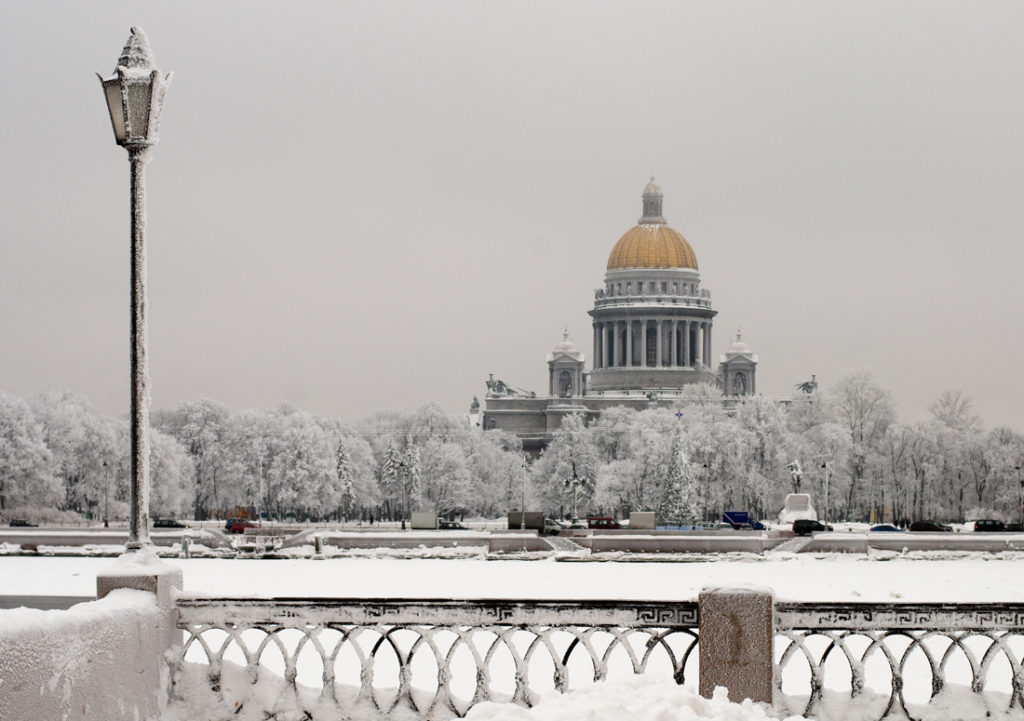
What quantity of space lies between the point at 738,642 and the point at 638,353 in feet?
573

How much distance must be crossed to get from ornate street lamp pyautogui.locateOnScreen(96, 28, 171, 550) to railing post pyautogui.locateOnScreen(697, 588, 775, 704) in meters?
5.26

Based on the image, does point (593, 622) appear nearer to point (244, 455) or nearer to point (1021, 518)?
point (1021, 518)

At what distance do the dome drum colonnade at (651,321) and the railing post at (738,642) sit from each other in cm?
16879

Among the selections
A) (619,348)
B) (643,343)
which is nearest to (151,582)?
(643,343)

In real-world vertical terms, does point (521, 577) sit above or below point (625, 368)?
below

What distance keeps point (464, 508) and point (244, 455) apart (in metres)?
19.7

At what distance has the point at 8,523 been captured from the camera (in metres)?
89.4

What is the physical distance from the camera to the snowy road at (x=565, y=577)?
3256cm

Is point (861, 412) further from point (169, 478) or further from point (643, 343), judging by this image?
point (643, 343)

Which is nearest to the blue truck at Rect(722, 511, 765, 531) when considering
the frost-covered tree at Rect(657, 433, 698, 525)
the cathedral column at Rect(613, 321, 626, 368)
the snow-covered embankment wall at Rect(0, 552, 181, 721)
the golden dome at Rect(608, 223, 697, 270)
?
the frost-covered tree at Rect(657, 433, 698, 525)

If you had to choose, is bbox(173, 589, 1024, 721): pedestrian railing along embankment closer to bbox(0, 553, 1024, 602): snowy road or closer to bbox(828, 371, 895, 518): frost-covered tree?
bbox(0, 553, 1024, 602): snowy road

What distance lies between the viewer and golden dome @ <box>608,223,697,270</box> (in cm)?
19250

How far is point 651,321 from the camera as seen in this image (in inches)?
7397

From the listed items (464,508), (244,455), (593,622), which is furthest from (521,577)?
(464,508)
